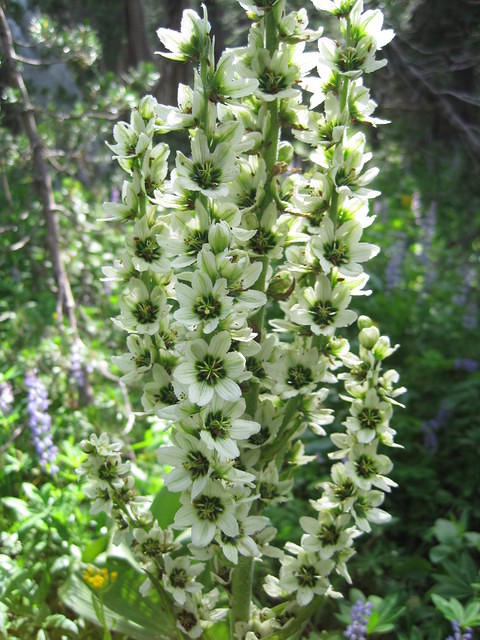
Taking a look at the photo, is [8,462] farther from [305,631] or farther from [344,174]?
[344,174]

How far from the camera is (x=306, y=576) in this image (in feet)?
5.63

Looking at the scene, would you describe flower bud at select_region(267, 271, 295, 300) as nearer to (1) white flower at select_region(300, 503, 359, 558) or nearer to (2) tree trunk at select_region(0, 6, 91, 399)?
(1) white flower at select_region(300, 503, 359, 558)

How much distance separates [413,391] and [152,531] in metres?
2.05

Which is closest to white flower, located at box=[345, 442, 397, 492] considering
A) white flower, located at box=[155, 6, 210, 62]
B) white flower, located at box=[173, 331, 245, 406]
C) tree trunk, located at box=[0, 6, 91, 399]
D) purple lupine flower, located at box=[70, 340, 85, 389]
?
white flower, located at box=[173, 331, 245, 406]

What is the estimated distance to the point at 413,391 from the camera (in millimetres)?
3334

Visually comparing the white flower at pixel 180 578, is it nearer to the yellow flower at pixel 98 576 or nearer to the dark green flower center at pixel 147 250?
the yellow flower at pixel 98 576

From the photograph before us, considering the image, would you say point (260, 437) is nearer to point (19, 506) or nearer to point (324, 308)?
point (324, 308)

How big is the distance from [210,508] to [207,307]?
1.52ft

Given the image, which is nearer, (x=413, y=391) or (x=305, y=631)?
(x=305, y=631)

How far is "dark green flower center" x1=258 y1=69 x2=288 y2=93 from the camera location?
1381mm

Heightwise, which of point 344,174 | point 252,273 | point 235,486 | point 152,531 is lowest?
point 152,531

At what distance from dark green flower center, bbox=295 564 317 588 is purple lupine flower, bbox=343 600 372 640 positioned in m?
0.25

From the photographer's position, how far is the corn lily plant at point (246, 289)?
1297 millimetres

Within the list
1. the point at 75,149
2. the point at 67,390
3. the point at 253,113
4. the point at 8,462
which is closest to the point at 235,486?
the point at 253,113
